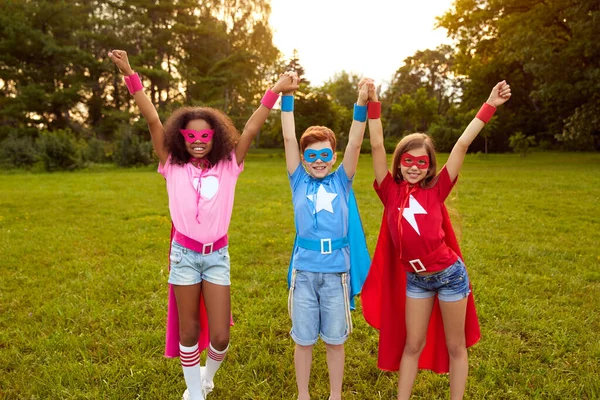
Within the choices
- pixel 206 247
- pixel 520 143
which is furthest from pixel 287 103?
pixel 520 143

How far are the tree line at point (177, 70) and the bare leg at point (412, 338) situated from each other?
24419 mm

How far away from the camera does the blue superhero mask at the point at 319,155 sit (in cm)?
309

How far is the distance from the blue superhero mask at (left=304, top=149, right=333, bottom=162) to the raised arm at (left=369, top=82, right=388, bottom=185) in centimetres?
31

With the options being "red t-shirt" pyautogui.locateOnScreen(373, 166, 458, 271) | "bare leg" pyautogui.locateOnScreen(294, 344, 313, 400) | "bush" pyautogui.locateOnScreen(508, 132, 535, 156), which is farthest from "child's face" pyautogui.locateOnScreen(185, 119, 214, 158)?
"bush" pyautogui.locateOnScreen(508, 132, 535, 156)

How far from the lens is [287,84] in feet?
10.3

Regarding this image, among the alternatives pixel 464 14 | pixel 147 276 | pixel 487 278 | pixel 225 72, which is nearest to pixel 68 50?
pixel 225 72

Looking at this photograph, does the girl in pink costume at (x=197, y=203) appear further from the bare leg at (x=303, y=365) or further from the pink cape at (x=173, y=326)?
the bare leg at (x=303, y=365)

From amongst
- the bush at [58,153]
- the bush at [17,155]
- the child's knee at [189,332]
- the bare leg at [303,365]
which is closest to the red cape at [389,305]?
the bare leg at [303,365]

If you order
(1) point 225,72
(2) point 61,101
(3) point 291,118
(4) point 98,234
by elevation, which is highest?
(1) point 225,72

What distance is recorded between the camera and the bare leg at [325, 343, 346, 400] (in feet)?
10.1

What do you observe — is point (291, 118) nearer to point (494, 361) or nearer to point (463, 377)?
point (463, 377)

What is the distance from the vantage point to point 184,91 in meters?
33.3

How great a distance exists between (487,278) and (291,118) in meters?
3.99

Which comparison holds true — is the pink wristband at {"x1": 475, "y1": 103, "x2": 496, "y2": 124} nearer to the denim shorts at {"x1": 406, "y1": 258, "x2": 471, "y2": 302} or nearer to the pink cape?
the denim shorts at {"x1": 406, "y1": 258, "x2": 471, "y2": 302}
